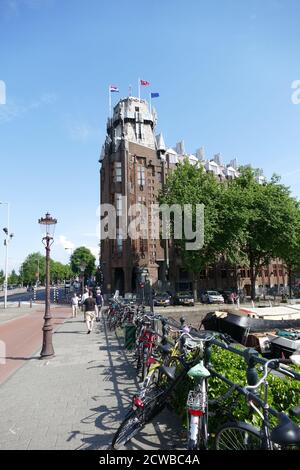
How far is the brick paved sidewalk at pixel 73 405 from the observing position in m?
4.91

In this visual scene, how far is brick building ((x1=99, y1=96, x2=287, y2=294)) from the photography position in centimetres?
5016

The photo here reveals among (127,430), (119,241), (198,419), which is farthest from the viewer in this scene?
(119,241)

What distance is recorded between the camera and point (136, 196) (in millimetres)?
52812

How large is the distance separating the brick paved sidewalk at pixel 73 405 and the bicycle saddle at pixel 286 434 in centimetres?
257

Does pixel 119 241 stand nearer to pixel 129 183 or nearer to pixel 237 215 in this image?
pixel 129 183

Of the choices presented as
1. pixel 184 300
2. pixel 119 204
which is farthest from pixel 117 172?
pixel 184 300

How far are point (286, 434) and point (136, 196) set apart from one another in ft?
167

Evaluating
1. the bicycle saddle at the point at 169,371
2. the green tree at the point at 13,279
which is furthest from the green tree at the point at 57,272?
the bicycle saddle at the point at 169,371

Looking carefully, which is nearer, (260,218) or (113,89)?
(260,218)

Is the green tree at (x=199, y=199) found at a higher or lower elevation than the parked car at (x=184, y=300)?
higher

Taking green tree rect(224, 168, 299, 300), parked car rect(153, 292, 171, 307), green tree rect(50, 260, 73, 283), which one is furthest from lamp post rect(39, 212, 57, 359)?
green tree rect(50, 260, 73, 283)

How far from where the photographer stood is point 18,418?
19.2 ft

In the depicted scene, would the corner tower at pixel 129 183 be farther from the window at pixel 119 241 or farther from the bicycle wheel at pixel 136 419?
the bicycle wheel at pixel 136 419
